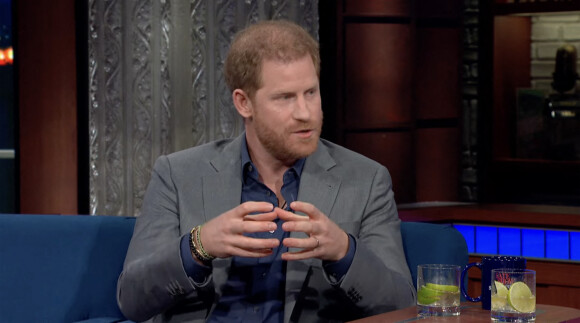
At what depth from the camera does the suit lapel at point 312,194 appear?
7.67 feet

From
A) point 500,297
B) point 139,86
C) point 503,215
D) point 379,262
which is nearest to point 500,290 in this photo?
point 500,297

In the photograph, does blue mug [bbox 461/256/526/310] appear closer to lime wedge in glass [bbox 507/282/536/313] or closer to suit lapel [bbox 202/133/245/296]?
lime wedge in glass [bbox 507/282/536/313]

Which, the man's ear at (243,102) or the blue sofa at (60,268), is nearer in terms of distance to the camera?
the man's ear at (243,102)

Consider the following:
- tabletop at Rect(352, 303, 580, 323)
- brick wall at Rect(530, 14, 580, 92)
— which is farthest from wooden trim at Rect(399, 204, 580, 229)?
tabletop at Rect(352, 303, 580, 323)

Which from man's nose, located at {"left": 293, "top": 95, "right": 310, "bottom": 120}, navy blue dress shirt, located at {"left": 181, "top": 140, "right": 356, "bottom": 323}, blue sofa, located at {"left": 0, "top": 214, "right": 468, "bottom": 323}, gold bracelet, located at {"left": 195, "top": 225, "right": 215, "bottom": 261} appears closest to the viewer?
gold bracelet, located at {"left": 195, "top": 225, "right": 215, "bottom": 261}

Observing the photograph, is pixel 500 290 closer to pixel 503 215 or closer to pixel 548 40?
pixel 503 215

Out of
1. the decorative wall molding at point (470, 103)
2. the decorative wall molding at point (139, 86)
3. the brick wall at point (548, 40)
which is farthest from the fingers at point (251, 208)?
the brick wall at point (548, 40)

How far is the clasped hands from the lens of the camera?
196 cm

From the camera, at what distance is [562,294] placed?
13.4 feet

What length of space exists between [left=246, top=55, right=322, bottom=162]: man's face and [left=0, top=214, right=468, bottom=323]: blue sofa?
0.69 m

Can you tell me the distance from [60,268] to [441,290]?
4.15 ft

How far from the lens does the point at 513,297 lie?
1.90 metres

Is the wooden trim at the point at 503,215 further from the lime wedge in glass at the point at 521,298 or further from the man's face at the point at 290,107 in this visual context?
the lime wedge in glass at the point at 521,298

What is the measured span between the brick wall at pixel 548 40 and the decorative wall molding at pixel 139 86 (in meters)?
1.90
